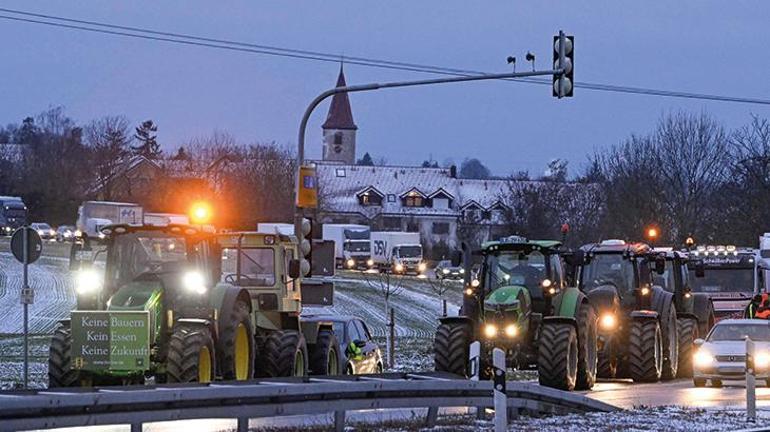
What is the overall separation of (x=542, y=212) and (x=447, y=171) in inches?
2637

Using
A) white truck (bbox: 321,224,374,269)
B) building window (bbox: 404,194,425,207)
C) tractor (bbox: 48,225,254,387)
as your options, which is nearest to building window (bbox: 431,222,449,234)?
building window (bbox: 404,194,425,207)

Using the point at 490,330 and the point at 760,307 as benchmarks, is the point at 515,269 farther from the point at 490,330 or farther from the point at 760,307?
the point at 760,307

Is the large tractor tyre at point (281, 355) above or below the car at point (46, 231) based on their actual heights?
below

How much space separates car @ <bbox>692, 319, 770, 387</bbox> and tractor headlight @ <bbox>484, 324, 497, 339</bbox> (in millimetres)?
5248

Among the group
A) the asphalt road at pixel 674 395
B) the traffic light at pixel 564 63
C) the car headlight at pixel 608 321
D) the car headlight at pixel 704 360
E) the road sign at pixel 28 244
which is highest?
the traffic light at pixel 564 63

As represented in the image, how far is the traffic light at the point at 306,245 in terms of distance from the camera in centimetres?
2643

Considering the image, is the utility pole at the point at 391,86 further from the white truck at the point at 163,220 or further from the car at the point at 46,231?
the car at the point at 46,231

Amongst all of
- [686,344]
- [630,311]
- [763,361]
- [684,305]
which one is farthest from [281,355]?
[684,305]

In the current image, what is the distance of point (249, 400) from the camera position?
49.5 feet

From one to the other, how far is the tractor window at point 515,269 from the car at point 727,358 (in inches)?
175

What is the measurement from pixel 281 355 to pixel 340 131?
15246 cm

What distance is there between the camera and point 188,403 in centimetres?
1455

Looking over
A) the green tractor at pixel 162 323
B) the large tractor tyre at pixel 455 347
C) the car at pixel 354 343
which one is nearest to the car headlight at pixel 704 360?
the large tractor tyre at pixel 455 347

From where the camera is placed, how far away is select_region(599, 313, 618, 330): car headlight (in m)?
30.2
